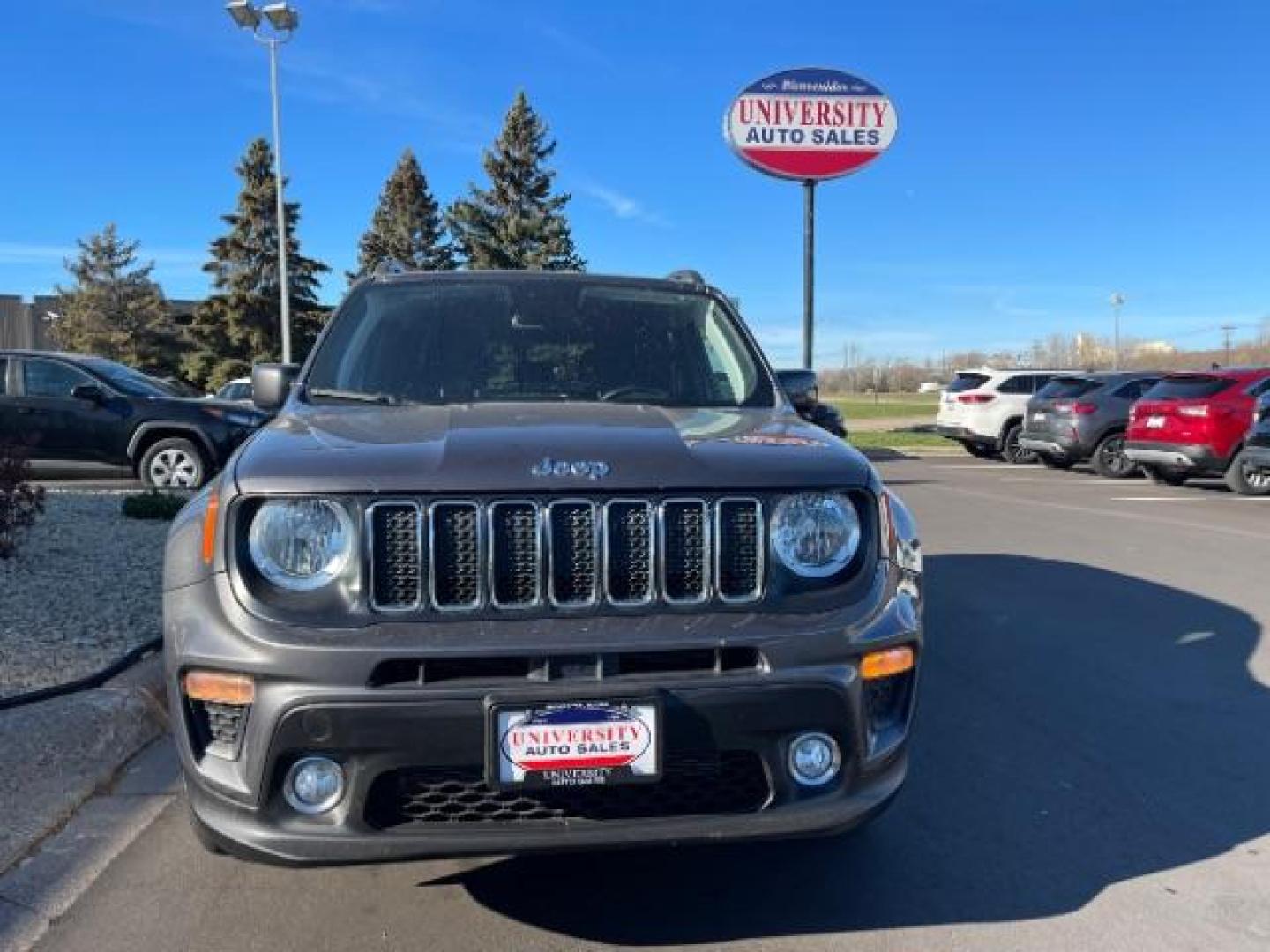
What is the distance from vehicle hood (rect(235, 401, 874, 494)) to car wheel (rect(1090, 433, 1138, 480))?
16411 millimetres

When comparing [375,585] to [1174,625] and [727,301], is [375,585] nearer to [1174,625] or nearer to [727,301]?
[727,301]

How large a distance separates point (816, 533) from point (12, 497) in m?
5.41

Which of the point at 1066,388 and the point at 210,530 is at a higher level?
the point at 1066,388

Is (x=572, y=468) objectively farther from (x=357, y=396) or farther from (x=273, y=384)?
(x=273, y=384)

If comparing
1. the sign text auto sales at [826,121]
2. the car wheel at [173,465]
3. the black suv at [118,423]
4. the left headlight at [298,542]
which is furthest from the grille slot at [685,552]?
the sign text auto sales at [826,121]

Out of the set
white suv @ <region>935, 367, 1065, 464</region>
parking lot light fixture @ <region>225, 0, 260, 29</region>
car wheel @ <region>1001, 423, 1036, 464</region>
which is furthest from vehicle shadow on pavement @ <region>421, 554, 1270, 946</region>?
parking lot light fixture @ <region>225, 0, 260, 29</region>

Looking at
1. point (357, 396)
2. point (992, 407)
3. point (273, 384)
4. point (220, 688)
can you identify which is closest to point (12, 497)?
point (273, 384)

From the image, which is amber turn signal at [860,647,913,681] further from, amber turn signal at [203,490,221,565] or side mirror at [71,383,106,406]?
side mirror at [71,383,106,406]

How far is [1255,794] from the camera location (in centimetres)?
397

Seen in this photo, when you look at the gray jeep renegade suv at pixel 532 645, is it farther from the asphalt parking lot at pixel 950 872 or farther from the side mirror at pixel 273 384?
the side mirror at pixel 273 384

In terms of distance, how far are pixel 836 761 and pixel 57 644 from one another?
400cm

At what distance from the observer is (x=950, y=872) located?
3330 mm

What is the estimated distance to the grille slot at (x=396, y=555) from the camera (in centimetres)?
257

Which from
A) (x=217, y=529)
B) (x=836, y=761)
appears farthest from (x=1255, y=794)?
(x=217, y=529)
